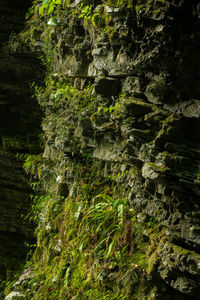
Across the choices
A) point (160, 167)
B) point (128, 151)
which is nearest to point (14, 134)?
point (128, 151)

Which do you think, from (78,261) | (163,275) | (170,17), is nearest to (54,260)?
(78,261)

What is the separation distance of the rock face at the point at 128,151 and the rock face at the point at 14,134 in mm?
1902

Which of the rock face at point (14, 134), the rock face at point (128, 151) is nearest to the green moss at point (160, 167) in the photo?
the rock face at point (128, 151)

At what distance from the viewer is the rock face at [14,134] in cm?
752

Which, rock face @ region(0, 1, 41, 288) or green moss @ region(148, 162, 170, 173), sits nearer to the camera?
green moss @ region(148, 162, 170, 173)

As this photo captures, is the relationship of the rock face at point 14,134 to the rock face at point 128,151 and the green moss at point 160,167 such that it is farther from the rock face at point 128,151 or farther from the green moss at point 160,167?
the green moss at point 160,167

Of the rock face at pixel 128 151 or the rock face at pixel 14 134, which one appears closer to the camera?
Answer: the rock face at pixel 128 151

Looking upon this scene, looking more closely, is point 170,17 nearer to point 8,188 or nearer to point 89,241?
point 89,241

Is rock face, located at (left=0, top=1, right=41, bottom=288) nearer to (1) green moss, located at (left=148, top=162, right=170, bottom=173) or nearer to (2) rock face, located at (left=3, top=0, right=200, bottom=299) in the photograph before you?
(2) rock face, located at (left=3, top=0, right=200, bottom=299)

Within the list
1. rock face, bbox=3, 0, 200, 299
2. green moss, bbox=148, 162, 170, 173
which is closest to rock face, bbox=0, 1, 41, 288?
rock face, bbox=3, 0, 200, 299

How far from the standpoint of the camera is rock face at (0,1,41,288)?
7516mm

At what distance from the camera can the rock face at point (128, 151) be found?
316 centimetres

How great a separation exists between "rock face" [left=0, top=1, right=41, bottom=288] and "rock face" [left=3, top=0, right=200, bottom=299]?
1.90 m

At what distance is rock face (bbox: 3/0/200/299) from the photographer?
3160mm
